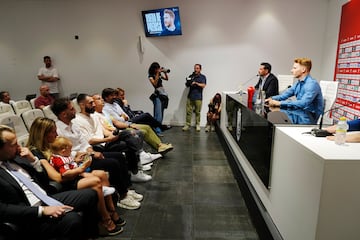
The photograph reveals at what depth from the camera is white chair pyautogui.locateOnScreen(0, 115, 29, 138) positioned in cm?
274

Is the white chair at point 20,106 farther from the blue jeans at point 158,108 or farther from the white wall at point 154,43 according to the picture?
the blue jeans at point 158,108

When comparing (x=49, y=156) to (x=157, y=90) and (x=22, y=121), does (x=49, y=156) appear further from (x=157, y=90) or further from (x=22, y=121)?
(x=157, y=90)

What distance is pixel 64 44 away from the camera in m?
5.92

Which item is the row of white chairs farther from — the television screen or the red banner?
the red banner

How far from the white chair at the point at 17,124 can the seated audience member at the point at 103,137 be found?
79cm

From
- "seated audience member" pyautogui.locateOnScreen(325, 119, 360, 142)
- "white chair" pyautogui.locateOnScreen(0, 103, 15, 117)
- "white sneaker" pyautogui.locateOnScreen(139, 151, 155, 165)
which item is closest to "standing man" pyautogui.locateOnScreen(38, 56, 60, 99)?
"white chair" pyautogui.locateOnScreen(0, 103, 15, 117)

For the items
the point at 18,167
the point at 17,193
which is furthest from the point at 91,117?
the point at 17,193

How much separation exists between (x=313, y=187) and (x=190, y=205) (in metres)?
1.46

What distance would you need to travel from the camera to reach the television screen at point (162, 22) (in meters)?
5.46

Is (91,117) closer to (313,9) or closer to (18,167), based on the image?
(18,167)

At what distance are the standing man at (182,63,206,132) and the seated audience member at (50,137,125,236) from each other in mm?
3677

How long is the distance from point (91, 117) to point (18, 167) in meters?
1.24

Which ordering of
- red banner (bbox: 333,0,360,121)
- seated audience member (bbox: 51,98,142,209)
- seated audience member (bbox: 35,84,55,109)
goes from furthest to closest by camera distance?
seated audience member (bbox: 35,84,55,109), red banner (bbox: 333,0,360,121), seated audience member (bbox: 51,98,142,209)

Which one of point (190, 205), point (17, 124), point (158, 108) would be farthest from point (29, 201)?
point (158, 108)
